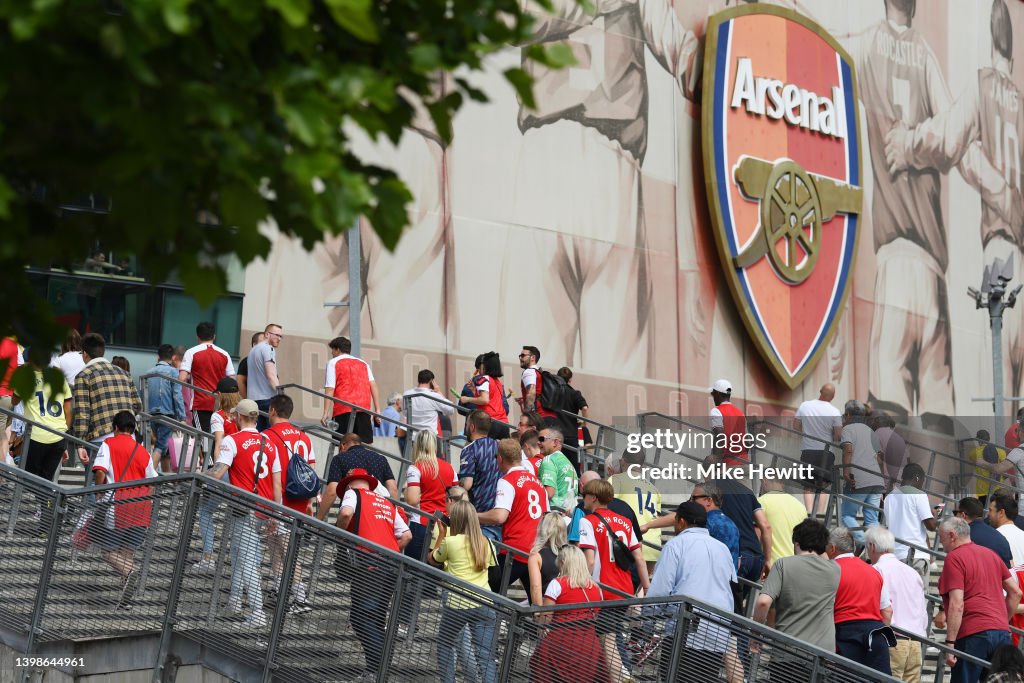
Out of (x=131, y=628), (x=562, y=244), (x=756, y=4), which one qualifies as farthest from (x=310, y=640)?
(x=756, y=4)

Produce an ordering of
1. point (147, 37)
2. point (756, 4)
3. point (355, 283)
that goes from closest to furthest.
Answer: point (147, 37) → point (355, 283) → point (756, 4)

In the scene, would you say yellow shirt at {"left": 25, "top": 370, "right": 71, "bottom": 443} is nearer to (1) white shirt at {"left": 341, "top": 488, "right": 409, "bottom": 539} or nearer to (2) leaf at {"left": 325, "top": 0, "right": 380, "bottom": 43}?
(1) white shirt at {"left": 341, "top": 488, "right": 409, "bottom": 539}

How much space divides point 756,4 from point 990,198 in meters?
9.61

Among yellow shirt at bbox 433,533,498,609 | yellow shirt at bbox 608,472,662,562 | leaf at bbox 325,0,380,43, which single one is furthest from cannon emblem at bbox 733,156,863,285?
leaf at bbox 325,0,380,43

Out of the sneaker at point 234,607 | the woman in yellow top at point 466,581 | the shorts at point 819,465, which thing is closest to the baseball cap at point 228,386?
the woman in yellow top at point 466,581

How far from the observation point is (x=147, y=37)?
12.2ft

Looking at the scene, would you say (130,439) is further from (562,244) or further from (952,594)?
(562,244)

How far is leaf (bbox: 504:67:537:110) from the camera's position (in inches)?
167

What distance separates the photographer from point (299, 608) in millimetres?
10406

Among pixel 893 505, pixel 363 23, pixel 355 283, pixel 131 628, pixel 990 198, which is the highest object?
pixel 990 198

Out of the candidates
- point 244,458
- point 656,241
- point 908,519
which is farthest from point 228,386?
point 656,241

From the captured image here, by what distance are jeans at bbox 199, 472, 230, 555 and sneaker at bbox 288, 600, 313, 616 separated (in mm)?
600

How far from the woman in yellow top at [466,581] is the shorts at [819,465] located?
8.32 meters

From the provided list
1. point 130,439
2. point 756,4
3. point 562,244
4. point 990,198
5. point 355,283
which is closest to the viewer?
point 130,439
